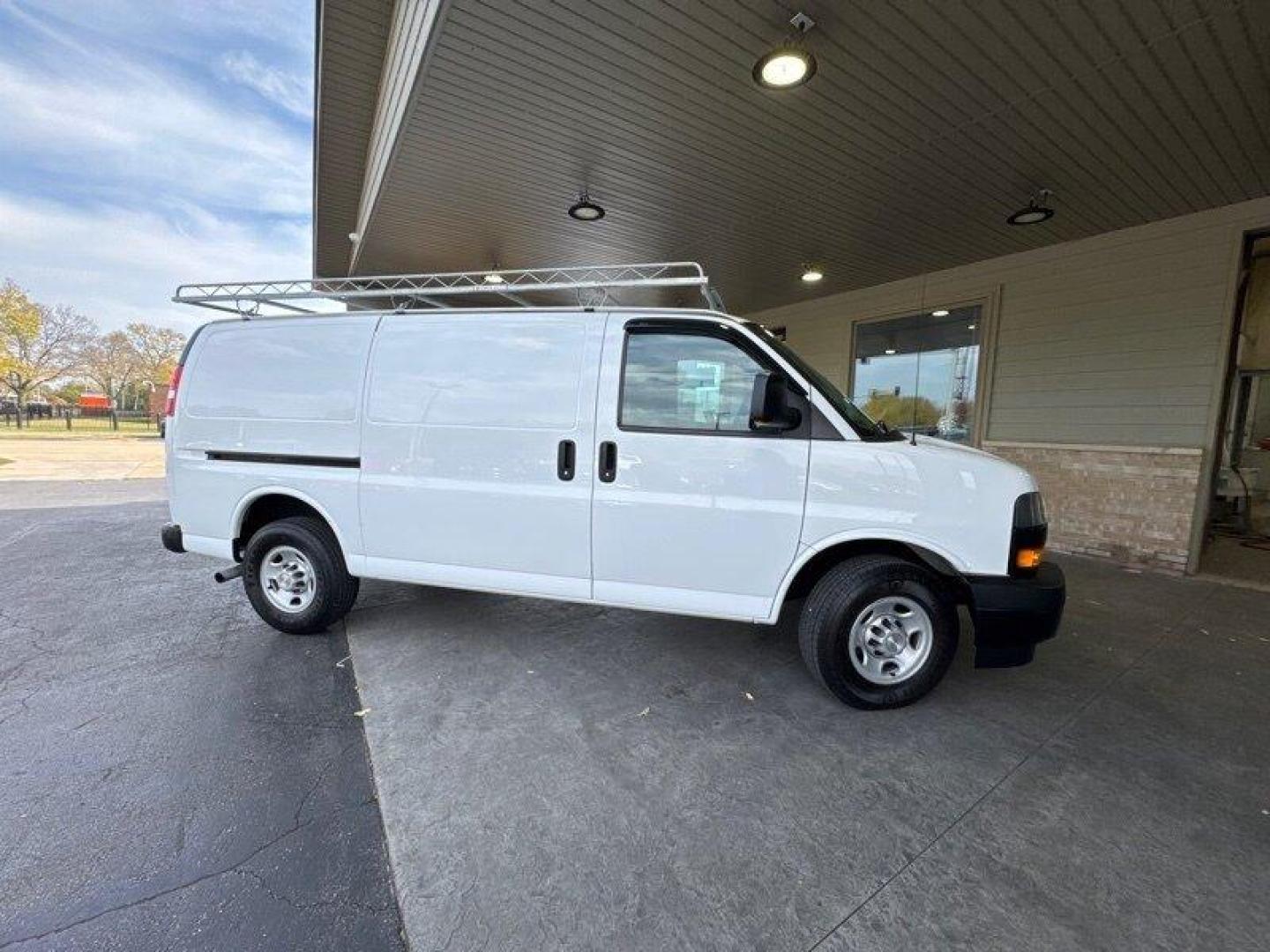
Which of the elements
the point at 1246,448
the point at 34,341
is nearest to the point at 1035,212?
the point at 1246,448

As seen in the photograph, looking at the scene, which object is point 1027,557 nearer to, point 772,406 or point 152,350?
point 772,406

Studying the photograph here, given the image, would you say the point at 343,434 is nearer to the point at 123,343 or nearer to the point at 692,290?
the point at 692,290

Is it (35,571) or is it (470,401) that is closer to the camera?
(470,401)

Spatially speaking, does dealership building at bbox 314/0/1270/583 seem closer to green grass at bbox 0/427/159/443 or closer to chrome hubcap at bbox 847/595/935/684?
chrome hubcap at bbox 847/595/935/684

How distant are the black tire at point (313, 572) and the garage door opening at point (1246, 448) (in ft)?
27.8

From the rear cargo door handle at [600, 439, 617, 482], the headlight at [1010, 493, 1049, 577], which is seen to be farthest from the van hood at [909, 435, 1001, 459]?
the rear cargo door handle at [600, 439, 617, 482]

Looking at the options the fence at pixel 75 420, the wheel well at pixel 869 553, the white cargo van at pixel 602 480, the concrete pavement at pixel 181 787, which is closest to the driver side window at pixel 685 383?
the white cargo van at pixel 602 480

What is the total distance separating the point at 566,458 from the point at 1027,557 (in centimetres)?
246

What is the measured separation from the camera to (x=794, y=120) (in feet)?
13.3

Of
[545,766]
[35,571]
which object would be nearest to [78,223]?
[35,571]

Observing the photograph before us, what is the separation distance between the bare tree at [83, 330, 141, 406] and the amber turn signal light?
40.1 meters

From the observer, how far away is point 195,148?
41.2 feet

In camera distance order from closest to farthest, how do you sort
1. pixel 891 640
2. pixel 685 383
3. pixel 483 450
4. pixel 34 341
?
pixel 891 640
pixel 685 383
pixel 483 450
pixel 34 341

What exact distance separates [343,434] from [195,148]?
1495 cm
